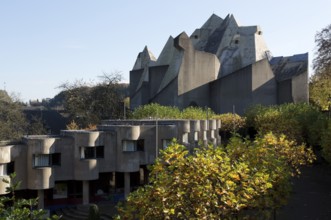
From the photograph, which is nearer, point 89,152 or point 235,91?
point 89,152

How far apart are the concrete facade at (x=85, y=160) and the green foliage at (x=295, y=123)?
8.02 meters

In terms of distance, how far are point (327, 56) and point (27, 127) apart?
3377 centimetres

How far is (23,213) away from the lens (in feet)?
16.8

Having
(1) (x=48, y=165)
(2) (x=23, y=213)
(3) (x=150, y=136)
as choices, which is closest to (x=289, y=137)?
(3) (x=150, y=136)

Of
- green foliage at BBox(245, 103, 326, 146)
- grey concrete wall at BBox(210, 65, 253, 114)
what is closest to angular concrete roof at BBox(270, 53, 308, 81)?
grey concrete wall at BBox(210, 65, 253, 114)

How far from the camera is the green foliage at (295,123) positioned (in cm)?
3198

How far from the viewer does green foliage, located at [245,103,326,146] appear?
3198 cm

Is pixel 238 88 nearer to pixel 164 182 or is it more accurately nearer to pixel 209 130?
pixel 209 130

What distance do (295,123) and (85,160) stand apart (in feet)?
54.3

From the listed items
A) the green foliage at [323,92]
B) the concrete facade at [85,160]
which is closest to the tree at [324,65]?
the green foliage at [323,92]

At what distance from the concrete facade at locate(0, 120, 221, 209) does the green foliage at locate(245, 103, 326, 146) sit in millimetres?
8019

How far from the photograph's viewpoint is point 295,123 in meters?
32.5

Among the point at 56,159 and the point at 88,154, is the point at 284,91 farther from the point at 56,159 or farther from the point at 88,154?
the point at 56,159

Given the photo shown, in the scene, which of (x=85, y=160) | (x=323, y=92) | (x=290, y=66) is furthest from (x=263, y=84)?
(x=85, y=160)
